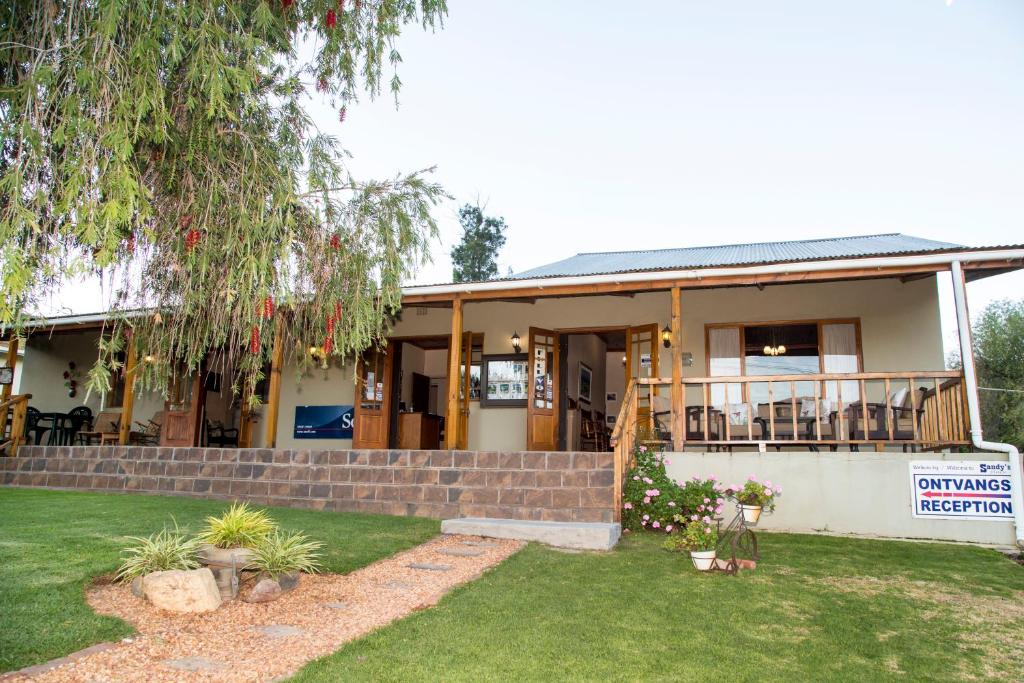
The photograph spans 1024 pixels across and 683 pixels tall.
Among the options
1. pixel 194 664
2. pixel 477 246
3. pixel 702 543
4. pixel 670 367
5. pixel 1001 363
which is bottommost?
pixel 194 664

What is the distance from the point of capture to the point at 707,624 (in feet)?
13.6

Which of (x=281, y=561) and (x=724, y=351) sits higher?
(x=724, y=351)

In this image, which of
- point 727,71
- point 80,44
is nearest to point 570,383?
Answer: point 727,71

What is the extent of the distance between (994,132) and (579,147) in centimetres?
983

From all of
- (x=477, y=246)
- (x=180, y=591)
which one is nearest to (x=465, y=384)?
(x=180, y=591)

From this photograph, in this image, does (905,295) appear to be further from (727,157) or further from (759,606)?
(727,157)

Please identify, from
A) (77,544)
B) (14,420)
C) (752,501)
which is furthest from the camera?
(14,420)

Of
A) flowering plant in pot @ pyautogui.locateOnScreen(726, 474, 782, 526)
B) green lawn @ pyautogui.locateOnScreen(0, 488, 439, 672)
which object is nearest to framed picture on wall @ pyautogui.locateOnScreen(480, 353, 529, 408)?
green lawn @ pyautogui.locateOnScreen(0, 488, 439, 672)

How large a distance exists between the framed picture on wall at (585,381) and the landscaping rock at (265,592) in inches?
328

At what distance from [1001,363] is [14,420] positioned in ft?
77.1

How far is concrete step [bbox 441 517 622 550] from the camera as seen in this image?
6.36 metres

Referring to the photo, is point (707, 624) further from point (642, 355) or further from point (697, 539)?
point (642, 355)

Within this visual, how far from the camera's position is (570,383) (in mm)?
11969

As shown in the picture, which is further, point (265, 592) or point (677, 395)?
point (677, 395)
